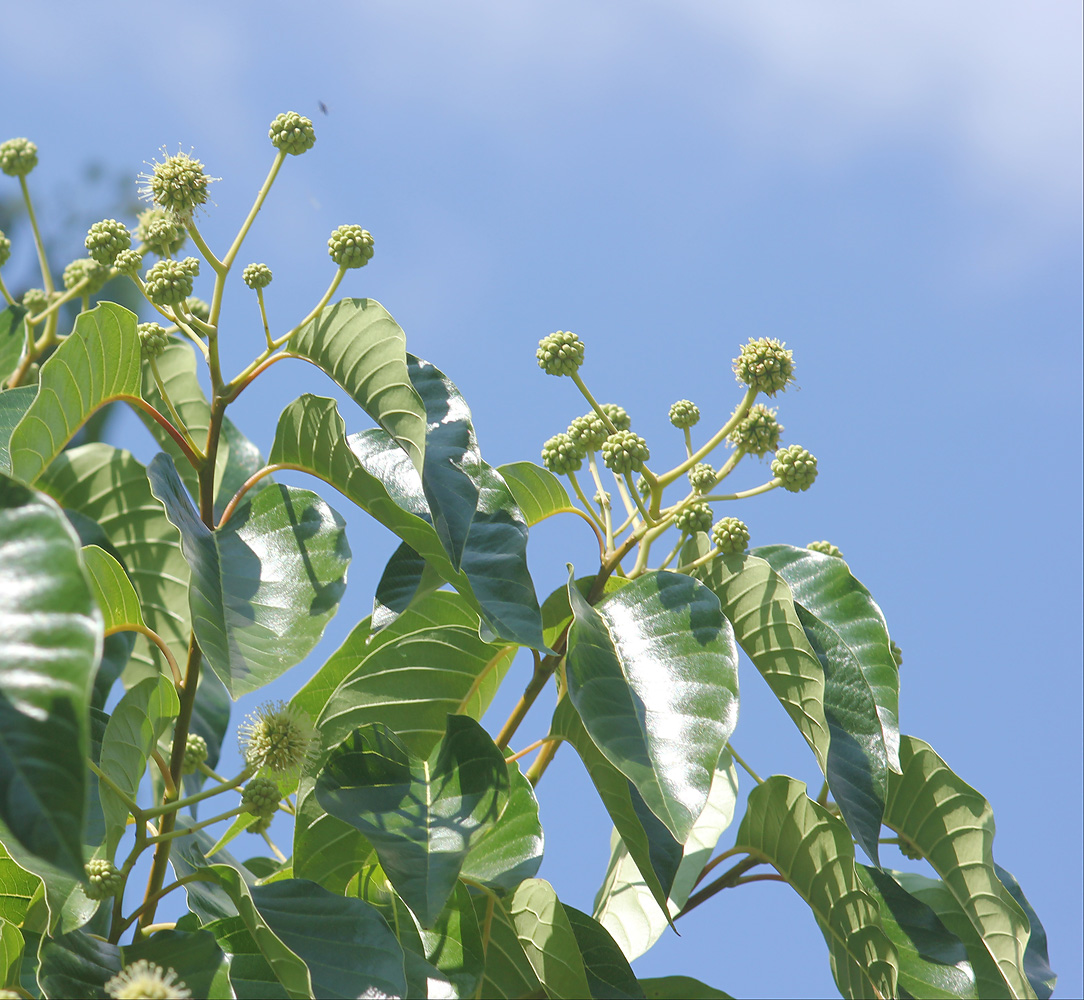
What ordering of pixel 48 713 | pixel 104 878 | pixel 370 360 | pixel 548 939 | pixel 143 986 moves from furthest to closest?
pixel 548 939, pixel 370 360, pixel 104 878, pixel 143 986, pixel 48 713

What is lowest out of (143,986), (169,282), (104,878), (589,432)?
(143,986)

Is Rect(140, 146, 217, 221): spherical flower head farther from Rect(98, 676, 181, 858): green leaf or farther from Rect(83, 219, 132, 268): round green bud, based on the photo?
Rect(98, 676, 181, 858): green leaf

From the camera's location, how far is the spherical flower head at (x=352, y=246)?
81.4 inches

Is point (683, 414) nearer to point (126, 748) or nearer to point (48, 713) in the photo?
point (126, 748)

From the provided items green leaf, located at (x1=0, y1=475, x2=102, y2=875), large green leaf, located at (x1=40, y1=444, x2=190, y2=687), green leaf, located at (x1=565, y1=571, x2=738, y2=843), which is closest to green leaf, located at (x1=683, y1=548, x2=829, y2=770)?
green leaf, located at (x1=565, y1=571, x2=738, y2=843)

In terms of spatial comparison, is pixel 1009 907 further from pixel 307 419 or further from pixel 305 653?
pixel 307 419

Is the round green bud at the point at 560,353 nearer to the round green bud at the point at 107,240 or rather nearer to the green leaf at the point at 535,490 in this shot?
the green leaf at the point at 535,490

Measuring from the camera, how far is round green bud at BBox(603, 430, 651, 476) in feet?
7.06

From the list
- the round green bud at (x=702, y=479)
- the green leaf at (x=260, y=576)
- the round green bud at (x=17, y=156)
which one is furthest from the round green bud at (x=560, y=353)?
the round green bud at (x=17, y=156)

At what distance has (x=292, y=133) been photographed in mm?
2070

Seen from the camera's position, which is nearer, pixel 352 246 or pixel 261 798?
pixel 261 798

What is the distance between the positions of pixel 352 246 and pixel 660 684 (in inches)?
41.1

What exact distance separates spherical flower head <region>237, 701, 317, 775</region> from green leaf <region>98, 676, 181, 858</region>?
20 cm

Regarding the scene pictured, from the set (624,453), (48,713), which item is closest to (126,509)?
(624,453)
